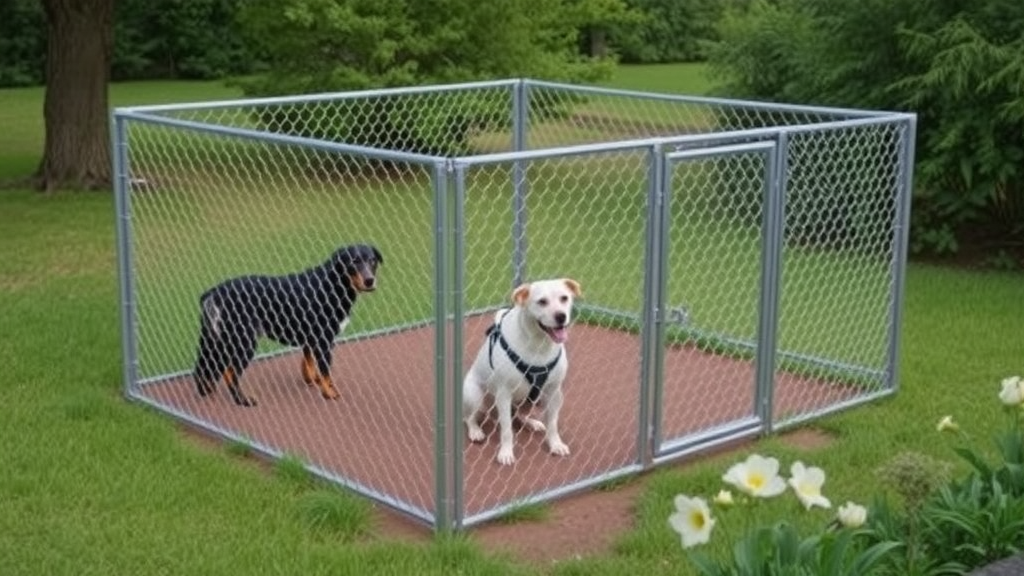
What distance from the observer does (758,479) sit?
318cm

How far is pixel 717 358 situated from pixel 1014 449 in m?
3.27

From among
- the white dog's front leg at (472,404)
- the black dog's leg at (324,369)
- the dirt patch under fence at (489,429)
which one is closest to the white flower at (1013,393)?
the dirt patch under fence at (489,429)

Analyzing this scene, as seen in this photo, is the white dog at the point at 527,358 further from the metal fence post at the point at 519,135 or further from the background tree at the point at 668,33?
the background tree at the point at 668,33

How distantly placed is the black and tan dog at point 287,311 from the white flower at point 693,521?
123 inches

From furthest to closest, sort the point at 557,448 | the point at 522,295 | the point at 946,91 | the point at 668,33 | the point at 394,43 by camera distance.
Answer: the point at 668,33, the point at 394,43, the point at 946,91, the point at 557,448, the point at 522,295

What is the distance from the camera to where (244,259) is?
9.62m

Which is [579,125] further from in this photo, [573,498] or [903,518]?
A: [903,518]

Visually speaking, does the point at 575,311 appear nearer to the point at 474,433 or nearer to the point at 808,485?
the point at 474,433

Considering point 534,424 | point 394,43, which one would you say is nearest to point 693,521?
point 534,424

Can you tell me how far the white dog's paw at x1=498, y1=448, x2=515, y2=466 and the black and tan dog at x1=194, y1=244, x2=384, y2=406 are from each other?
3.25 feet

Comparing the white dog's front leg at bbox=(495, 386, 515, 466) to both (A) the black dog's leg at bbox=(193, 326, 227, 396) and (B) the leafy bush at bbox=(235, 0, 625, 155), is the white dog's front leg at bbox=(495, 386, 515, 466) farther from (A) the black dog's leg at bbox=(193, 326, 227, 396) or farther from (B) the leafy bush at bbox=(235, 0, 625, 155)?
(B) the leafy bush at bbox=(235, 0, 625, 155)

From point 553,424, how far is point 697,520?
2770mm

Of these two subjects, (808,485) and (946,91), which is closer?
(808,485)

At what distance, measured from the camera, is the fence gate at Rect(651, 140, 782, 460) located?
229 inches
